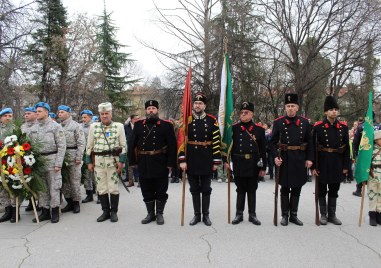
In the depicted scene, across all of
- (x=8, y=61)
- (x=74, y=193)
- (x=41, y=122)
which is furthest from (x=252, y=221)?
(x=8, y=61)

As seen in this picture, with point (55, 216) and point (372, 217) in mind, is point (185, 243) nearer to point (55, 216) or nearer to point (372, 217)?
point (55, 216)

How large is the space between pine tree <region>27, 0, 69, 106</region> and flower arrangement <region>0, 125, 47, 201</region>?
55.8 ft

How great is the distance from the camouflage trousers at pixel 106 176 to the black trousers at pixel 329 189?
3533 millimetres

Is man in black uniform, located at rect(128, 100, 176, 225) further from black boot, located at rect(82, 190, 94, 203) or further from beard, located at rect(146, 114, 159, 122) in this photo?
black boot, located at rect(82, 190, 94, 203)

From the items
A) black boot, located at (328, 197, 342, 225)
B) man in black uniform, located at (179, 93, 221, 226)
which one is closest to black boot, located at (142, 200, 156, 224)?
man in black uniform, located at (179, 93, 221, 226)

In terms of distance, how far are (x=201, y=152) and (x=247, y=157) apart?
77 cm

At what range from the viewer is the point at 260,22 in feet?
66.4

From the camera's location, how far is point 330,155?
587cm

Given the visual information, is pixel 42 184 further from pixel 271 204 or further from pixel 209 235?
pixel 271 204

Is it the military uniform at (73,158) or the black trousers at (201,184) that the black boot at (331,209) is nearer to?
the black trousers at (201,184)

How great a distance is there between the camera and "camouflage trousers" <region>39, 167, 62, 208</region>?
6.17 m

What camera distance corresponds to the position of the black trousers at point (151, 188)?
236 inches

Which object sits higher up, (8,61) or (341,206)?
(8,61)

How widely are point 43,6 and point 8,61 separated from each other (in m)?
13.5
